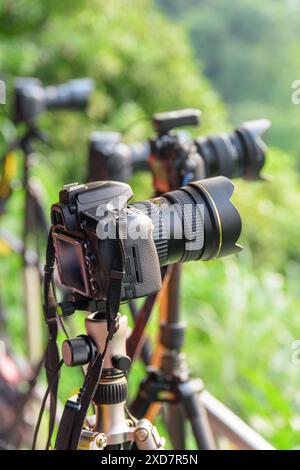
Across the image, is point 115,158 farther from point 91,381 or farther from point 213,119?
point 213,119

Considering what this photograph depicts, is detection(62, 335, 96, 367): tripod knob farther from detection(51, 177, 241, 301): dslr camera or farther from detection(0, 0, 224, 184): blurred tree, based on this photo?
detection(0, 0, 224, 184): blurred tree

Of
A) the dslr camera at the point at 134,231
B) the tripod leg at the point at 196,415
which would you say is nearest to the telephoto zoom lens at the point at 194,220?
the dslr camera at the point at 134,231

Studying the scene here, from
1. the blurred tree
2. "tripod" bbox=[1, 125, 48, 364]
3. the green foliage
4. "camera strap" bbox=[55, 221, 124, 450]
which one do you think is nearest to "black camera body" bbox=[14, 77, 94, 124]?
"tripod" bbox=[1, 125, 48, 364]

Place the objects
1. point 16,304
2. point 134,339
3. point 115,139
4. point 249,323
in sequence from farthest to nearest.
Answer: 1. point 16,304
2. point 249,323
3. point 115,139
4. point 134,339

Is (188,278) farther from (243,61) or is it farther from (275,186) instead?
(243,61)

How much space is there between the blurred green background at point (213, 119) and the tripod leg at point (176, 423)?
332 millimetres

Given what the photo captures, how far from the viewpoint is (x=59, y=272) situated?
3.18ft

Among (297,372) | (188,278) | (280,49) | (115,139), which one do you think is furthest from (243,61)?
(115,139)

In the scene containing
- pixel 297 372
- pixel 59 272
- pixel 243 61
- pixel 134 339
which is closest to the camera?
pixel 59 272

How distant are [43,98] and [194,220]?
3.70 ft

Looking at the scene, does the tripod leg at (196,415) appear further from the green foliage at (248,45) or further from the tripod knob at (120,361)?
the green foliage at (248,45)

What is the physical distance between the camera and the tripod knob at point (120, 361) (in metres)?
0.96

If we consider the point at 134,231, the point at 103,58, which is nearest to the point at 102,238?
the point at 134,231

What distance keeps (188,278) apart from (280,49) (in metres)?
3.35
